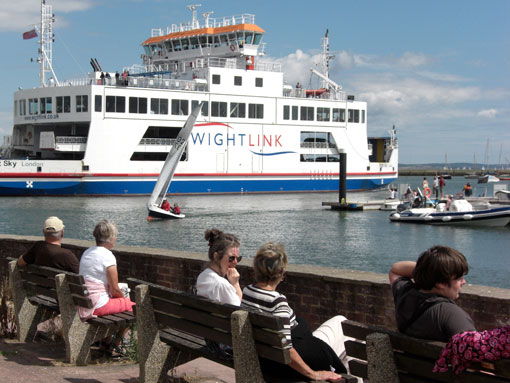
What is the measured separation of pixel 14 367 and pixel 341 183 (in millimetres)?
35345

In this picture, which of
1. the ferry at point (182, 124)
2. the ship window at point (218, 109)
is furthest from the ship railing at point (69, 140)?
the ship window at point (218, 109)

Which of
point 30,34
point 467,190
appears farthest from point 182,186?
point 467,190

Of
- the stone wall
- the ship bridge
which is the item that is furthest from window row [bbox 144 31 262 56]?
the stone wall

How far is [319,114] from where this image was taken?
4834 centimetres

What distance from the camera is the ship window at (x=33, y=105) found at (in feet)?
138

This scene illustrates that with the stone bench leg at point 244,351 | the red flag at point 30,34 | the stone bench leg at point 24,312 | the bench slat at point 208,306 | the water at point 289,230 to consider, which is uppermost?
the red flag at point 30,34

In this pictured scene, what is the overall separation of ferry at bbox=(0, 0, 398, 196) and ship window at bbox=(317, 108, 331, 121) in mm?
98

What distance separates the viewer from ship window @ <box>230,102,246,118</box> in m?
44.1

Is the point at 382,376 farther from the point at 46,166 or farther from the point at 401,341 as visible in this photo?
the point at 46,166

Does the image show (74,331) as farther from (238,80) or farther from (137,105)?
(238,80)

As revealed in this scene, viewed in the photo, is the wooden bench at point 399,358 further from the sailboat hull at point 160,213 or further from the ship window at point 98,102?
the ship window at point 98,102

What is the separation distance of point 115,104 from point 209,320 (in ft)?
123

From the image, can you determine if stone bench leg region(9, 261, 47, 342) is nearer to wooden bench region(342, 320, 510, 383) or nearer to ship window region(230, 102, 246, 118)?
wooden bench region(342, 320, 510, 383)

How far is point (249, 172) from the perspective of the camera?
146ft
